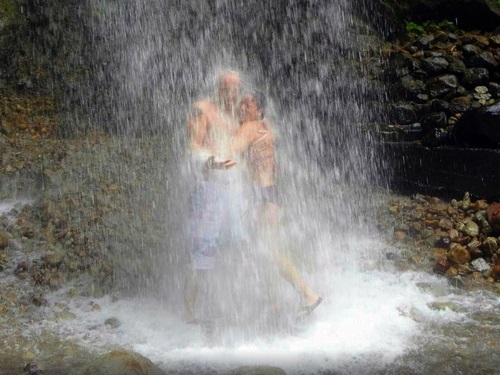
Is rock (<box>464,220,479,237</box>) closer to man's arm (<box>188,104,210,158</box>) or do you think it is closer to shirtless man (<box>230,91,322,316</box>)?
shirtless man (<box>230,91,322,316</box>)

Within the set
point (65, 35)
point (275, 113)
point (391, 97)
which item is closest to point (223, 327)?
point (275, 113)

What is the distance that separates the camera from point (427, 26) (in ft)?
31.0

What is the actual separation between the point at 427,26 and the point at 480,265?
5.62m

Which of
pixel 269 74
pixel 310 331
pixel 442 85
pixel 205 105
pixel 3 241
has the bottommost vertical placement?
pixel 310 331

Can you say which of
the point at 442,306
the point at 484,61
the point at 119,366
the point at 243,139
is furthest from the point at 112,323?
the point at 484,61

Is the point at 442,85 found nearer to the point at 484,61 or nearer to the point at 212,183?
the point at 484,61

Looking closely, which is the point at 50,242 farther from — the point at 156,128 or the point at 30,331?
the point at 156,128

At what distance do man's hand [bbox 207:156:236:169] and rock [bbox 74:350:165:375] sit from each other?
1.66 meters

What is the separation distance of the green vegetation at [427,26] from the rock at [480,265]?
17.4ft

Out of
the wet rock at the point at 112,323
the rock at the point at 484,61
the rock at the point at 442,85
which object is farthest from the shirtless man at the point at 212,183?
the rock at the point at 484,61

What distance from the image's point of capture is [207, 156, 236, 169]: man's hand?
→ 4.38 meters

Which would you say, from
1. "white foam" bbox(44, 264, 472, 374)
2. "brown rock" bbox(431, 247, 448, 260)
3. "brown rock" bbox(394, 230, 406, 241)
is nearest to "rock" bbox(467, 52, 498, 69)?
"brown rock" bbox(394, 230, 406, 241)

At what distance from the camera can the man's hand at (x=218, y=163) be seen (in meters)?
4.38

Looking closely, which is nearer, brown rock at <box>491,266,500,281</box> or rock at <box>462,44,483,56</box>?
brown rock at <box>491,266,500,281</box>
